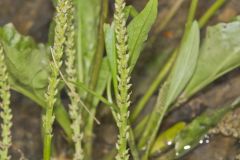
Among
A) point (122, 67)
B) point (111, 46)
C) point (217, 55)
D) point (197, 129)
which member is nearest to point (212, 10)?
point (217, 55)

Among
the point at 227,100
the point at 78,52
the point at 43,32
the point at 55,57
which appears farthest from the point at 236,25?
the point at 43,32

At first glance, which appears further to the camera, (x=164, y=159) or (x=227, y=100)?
(x=227, y=100)

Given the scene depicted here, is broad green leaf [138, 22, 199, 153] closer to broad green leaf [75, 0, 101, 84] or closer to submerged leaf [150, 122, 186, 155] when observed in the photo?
submerged leaf [150, 122, 186, 155]

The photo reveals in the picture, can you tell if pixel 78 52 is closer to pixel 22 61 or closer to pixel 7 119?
pixel 22 61

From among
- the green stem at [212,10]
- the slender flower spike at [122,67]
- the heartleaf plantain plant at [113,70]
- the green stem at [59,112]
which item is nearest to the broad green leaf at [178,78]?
the heartleaf plantain plant at [113,70]

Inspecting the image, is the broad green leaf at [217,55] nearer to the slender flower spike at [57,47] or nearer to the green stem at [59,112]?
the green stem at [59,112]

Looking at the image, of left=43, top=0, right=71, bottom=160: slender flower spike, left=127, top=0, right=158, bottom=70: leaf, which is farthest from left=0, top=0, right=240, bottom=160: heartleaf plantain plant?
left=43, top=0, right=71, bottom=160: slender flower spike

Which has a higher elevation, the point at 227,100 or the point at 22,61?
the point at 22,61

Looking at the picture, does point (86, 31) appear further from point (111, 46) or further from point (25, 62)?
point (111, 46)
